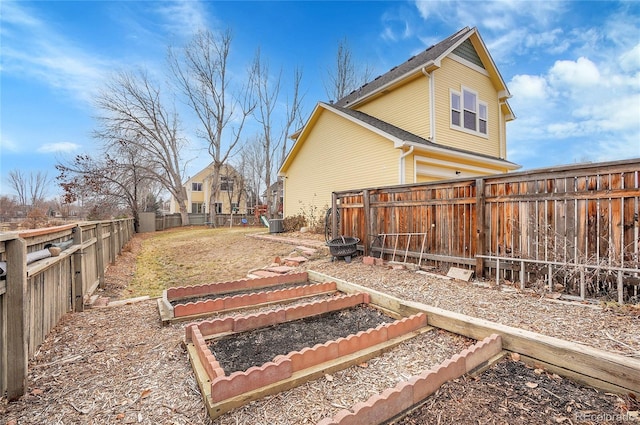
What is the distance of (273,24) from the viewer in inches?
551

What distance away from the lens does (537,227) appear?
12.8ft

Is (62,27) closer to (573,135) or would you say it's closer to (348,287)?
(348,287)

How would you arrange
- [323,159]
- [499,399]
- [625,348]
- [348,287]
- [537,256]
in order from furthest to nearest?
[323,159], [348,287], [537,256], [625,348], [499,399]

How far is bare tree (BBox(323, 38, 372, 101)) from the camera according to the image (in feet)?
70.6

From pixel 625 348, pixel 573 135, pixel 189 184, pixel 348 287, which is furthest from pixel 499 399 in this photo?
pixel 189 184

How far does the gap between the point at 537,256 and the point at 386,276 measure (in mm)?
2207

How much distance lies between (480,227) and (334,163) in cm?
744

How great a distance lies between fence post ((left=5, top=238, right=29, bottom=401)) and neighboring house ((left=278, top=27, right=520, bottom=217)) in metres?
8.05

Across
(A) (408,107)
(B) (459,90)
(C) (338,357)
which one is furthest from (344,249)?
(B) (459,90)

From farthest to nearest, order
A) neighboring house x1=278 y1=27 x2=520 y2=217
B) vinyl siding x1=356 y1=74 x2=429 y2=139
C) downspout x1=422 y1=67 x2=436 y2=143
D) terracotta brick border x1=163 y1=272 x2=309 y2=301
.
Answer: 1. vinyl siding x1=356 y1=74 x2=429 y2=139
2. downspout x1=422 y1=67 x2=436 y2=143
3. neighboring house x1=278 y1=27 x2=520 y2=217
4. terracotta brick border x1=163 y1=272 x2=309 y2=301

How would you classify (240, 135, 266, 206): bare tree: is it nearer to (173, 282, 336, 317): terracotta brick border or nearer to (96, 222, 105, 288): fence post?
(96, 222, 105, 288): fence post

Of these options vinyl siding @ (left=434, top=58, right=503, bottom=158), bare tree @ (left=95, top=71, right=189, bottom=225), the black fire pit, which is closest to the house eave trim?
vinyl siding @ (left=434, top=58, right=503, bottom=158)

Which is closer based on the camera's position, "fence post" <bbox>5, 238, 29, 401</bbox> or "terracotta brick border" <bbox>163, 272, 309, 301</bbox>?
"fence post" <bbox>5, 238, 29, 401</bbox>

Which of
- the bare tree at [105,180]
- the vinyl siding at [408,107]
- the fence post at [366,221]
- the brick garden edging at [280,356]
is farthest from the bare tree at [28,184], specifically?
the brick garden edging at [280,356]
